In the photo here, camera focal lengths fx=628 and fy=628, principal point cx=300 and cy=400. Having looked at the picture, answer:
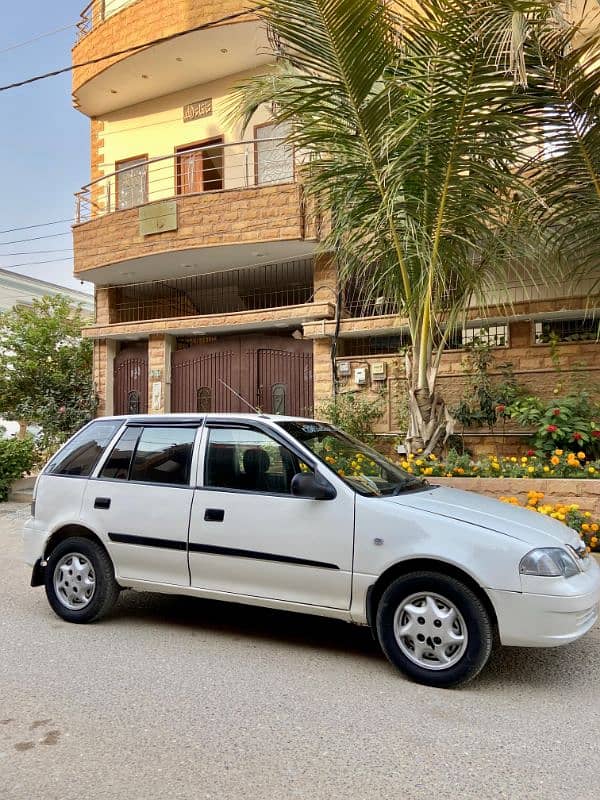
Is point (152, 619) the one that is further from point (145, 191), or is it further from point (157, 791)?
point (145, 191)

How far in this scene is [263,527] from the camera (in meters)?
4.24

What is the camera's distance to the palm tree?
611 centimetres

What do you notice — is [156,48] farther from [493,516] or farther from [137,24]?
[493,516]

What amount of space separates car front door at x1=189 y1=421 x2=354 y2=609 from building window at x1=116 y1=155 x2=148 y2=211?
10.8 meters

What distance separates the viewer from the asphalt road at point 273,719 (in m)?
2.74

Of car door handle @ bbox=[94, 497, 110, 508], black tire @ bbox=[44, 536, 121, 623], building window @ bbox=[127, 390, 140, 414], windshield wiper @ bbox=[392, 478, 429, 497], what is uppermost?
→ building window @ bbox=[127, 390, 140, 414]

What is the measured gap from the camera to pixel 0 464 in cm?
1111

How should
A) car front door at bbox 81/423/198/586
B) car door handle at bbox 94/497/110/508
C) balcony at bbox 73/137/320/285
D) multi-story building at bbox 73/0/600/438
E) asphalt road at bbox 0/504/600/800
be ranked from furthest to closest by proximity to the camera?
balcony at bbox 73/137/320/285, multi-story building at bbox 73/0/600/438, car door handle at bbox 94/497/110/508, car front door at bbox 81/423/198/586, asphalt road at bbox 0/504/600/800

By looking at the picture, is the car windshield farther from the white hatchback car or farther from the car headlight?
the car headlight

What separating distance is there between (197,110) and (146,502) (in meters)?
11.5

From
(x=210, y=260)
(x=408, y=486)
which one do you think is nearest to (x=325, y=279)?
(x=210, y=260)

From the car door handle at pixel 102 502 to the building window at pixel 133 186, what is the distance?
10.5 metres

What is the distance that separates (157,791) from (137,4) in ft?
46.7

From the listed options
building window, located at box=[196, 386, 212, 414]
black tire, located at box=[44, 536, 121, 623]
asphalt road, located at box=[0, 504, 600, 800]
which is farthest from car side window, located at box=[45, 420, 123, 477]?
building window, located at box=[196, 386, 212, 414]
